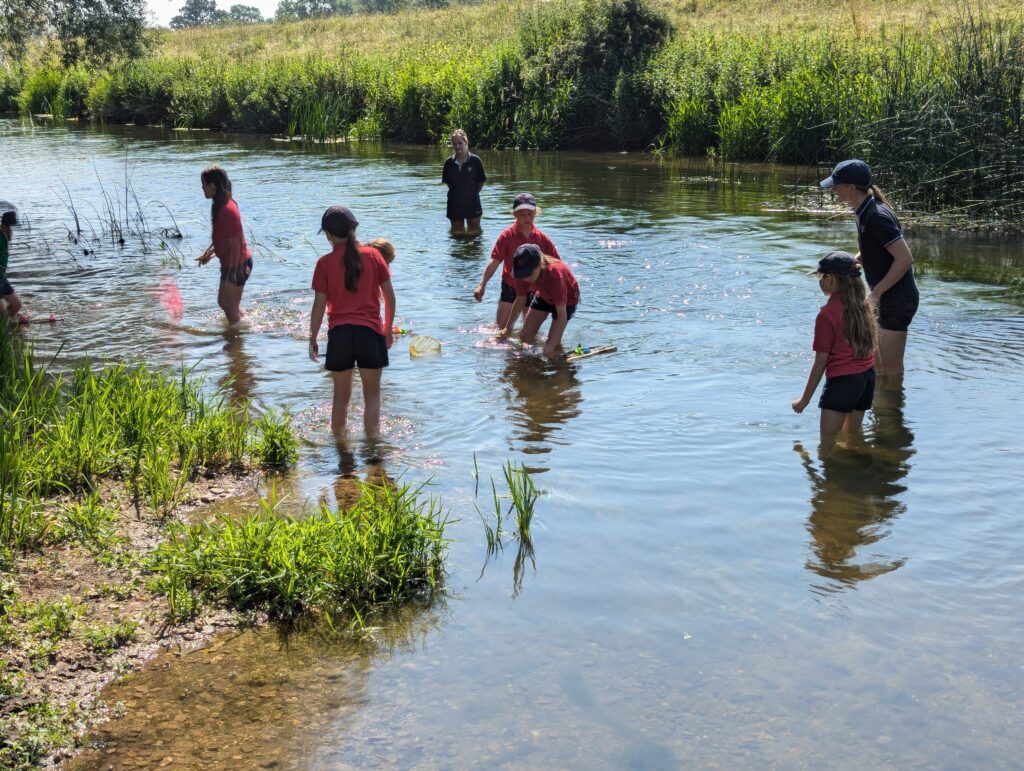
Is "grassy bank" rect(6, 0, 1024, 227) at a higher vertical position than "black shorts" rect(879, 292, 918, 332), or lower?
higher

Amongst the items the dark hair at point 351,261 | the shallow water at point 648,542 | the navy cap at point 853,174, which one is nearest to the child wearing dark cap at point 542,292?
the shallow water at point 648,542

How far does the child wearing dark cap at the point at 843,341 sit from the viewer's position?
6953 mm

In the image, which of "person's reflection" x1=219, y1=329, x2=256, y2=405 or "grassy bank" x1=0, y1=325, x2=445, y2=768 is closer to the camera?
"grassy bank" x1=0, y1=325, x2=445, y2=768

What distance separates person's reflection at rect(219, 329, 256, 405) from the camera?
930 cm

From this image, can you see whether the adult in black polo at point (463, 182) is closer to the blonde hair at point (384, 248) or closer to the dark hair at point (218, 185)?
the dark hair at point (218, 185)

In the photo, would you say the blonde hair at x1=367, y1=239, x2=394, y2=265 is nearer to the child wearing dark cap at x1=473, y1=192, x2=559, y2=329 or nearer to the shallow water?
the shallow water

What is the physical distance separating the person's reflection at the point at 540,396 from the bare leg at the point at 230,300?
3296mm

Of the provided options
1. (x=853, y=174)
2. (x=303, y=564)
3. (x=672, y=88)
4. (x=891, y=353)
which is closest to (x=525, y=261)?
(x=853, y=174)

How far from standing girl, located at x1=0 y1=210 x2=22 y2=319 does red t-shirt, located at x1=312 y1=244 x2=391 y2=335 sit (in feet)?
13.9

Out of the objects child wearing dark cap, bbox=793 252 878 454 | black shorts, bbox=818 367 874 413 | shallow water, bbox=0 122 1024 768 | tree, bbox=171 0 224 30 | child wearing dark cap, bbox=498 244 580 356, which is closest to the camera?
shallow water, bbox=0 122 1024 768

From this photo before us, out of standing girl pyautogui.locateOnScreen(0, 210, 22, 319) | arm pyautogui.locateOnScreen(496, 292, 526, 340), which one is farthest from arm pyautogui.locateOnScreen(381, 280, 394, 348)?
standing girl pyautogui.locateOnScreen(0, 210, 22, 319)

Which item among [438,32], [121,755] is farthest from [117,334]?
[438,32]

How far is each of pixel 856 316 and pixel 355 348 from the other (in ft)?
11.2

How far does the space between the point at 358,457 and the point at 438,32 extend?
46525mm
